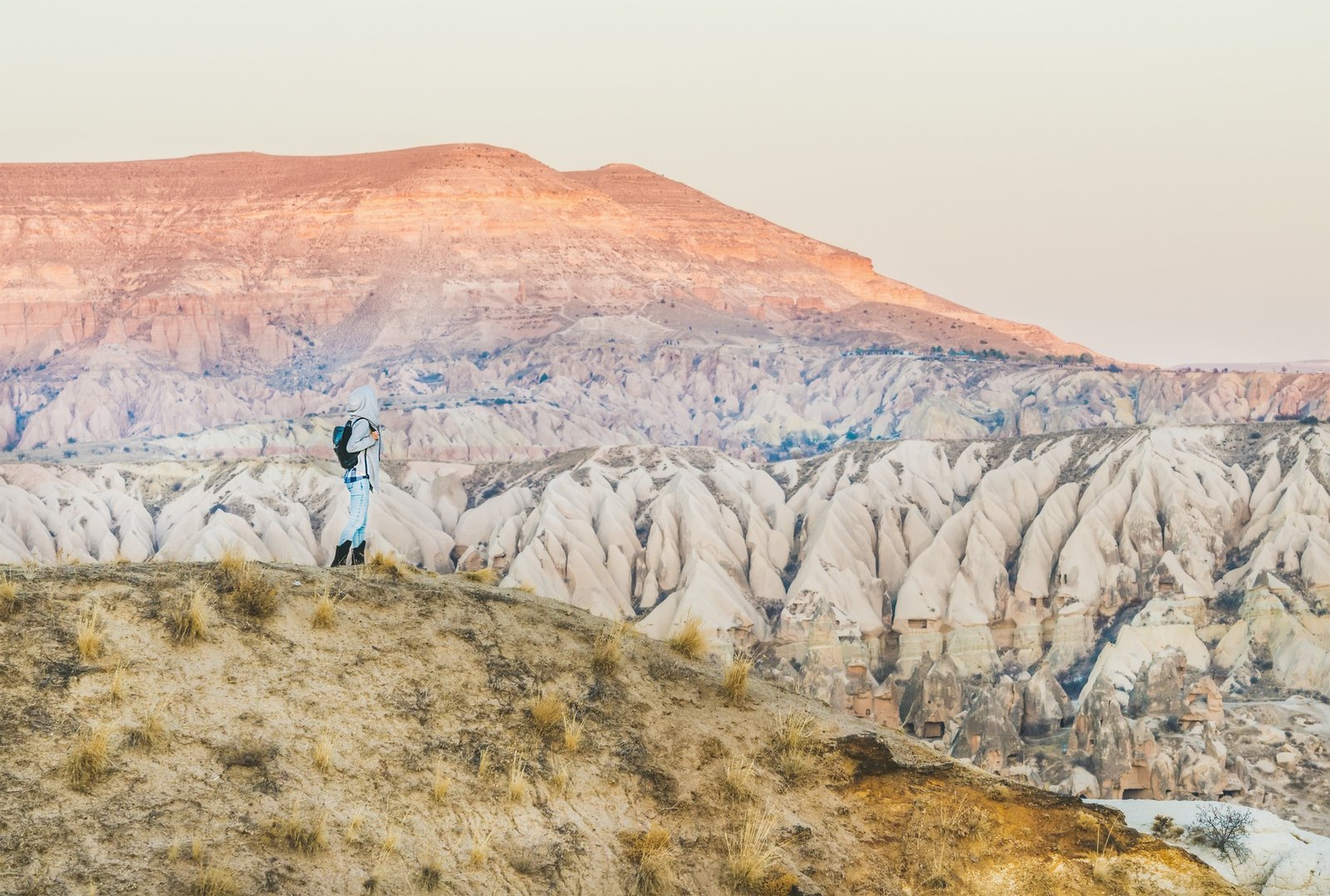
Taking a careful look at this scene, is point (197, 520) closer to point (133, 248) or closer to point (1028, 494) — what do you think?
point (1028, 494)

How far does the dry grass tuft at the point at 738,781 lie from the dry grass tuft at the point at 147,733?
398cm

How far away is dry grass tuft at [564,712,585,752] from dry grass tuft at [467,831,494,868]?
4.08 ft

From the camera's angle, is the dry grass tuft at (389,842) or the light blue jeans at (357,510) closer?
the dry grass tuft at (389,842)

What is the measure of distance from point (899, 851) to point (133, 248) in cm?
19066

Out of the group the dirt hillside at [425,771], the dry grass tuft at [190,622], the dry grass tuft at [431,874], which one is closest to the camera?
the dirt hillside at [425,771]

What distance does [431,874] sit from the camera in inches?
396

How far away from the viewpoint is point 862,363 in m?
172

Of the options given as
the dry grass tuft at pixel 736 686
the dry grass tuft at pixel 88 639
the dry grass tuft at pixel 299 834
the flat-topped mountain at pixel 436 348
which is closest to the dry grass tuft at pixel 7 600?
the dry grass tuft at pixel 88 639

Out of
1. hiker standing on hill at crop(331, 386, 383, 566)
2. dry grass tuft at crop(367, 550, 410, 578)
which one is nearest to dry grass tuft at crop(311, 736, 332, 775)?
dry grass tuft at crop(367, 550, 410, 578)

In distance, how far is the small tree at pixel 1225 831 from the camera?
40.6ft

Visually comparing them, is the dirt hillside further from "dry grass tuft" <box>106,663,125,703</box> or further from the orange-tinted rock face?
the orange-tinted rock face

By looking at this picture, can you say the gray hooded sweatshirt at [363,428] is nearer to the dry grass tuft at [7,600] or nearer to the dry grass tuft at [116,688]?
the dry grass tuft at [7,600]

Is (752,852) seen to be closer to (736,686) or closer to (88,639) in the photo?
(736,686)

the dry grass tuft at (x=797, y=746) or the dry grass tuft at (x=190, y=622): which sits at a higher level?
the dry grass tuft at (x=190, y=622)
